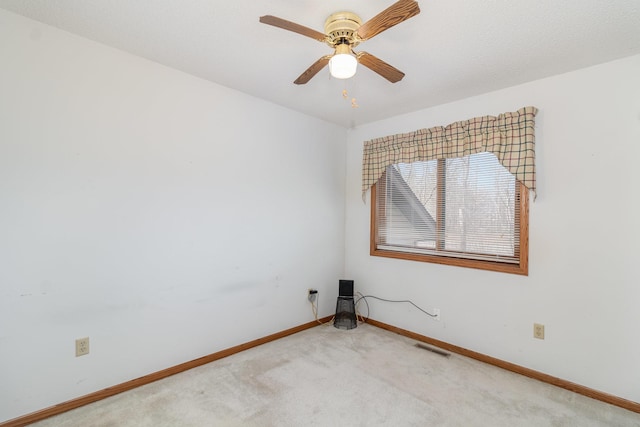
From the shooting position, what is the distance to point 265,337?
3.05 metres

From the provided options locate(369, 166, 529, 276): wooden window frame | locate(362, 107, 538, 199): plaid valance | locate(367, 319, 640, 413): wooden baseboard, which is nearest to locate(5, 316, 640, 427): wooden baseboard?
locate(367, 319, 640, 413): wooden baseboard

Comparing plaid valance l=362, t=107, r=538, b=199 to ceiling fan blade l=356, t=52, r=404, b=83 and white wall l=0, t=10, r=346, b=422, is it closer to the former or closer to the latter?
white wall l=0, t=10, r=346, b=422

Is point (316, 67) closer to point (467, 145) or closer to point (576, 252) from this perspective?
point (467, 145)

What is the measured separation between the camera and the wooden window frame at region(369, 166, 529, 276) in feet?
8.27

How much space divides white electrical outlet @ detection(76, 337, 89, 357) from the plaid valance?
2846mm

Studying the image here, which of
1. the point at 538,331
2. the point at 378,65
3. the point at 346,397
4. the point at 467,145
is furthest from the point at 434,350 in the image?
the point at 378,65

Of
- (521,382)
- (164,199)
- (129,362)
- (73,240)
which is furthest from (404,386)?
(73,240)

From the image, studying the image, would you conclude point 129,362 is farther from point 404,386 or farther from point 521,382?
point 521,382

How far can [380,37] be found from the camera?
191 cm

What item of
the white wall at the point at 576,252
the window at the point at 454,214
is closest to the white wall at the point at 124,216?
the window at the point at 454,214

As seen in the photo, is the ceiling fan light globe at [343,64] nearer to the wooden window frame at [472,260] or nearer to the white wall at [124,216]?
the white wall at [124,216]

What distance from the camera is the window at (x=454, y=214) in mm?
2648

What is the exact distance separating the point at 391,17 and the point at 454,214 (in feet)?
6.76

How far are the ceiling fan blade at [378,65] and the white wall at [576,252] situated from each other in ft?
4.39
